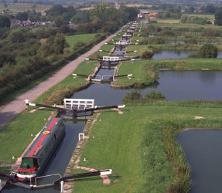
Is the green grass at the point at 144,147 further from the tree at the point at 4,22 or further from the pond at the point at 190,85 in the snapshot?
the tree at the point at 4,22

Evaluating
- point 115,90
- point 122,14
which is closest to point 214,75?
point 115,90

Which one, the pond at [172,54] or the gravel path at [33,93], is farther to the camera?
the pond at [172,54]

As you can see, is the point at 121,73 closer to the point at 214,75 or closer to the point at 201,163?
the point at 214,75

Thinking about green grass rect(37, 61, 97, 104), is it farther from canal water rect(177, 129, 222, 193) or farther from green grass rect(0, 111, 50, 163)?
canal water rect(177, 129, 222, 193)

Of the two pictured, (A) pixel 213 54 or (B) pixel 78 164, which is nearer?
(B) pixel 78 164

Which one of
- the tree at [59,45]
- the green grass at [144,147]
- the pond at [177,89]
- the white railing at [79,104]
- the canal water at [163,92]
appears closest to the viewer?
the green grass at [144,147]

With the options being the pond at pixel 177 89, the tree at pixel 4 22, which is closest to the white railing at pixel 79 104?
the pond at pixel 177 89

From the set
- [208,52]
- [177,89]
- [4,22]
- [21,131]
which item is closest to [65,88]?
[177,89]
